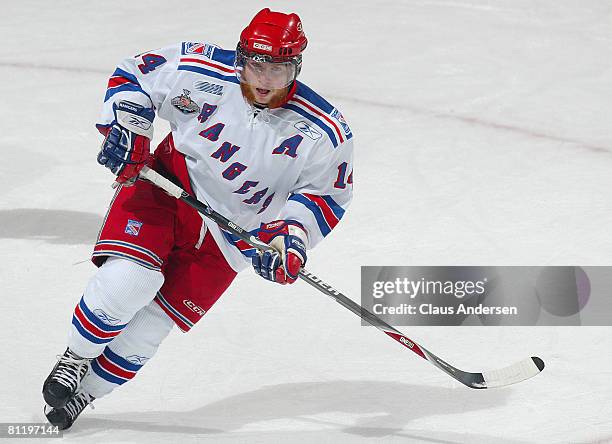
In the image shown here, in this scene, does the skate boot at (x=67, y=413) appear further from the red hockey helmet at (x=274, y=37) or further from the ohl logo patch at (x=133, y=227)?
the red hockey helmet at (x=274, y=37)

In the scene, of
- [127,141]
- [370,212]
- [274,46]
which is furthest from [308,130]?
[370,212]

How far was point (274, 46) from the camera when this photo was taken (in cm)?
306

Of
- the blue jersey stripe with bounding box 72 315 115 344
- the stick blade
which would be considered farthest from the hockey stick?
the blue jersey stripe with bounding box 72 315 115 344

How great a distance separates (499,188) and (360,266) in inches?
39.1

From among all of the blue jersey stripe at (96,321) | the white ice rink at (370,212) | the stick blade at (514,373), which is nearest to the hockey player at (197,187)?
the blue jersey stripe at (96,321)

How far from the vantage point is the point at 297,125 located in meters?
3.19

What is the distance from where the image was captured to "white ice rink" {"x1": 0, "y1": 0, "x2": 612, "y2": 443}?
3.46 meters

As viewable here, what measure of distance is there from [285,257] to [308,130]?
0.35 metres

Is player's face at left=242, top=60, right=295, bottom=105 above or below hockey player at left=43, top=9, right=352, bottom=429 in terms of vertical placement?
above

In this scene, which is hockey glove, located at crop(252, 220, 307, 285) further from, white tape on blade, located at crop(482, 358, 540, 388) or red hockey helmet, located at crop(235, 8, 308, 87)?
white tape on blade, located at crop(482, 358, 540, 388)

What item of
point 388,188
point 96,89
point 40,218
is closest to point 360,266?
point 388,188

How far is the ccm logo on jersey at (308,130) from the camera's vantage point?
3.17 meters

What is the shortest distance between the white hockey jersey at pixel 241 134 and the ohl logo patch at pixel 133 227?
0.22 meters

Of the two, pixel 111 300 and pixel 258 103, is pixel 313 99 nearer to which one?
pixel 258 103
